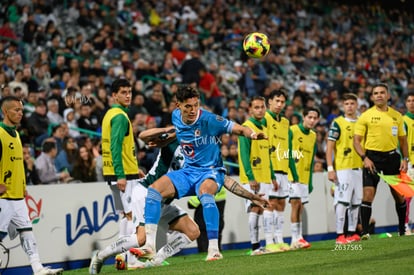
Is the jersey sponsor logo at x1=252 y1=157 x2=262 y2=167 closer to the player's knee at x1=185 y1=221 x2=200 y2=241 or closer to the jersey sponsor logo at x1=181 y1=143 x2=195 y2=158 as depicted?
the player's knee at x1=185 y1=221 x2=200 y2=241

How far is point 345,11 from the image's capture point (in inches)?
1309

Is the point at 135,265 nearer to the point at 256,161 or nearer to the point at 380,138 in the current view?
the point at 256,161

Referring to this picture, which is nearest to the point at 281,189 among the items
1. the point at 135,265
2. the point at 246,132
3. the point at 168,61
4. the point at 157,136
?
the point at 135,265

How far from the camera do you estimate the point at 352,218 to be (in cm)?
1341

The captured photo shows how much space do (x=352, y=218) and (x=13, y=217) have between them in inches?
243

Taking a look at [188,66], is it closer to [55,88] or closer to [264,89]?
[264,89]

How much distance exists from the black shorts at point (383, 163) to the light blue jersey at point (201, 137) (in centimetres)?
437

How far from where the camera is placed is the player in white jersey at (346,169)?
1338 centimetres

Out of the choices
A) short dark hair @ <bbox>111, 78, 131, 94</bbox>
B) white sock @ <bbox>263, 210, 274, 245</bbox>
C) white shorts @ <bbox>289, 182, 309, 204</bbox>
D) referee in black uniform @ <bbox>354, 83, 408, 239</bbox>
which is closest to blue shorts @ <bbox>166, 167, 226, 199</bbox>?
short dark hair @ <bbox>111, 78, 131, 94</bbox>

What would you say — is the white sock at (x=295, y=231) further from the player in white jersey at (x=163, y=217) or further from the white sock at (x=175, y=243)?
the white sock at (x=175, y=243)

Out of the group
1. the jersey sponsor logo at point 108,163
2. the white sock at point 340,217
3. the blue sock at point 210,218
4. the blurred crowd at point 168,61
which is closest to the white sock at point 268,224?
the white sock at point 340,217

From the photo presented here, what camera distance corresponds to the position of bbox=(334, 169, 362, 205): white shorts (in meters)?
13.4

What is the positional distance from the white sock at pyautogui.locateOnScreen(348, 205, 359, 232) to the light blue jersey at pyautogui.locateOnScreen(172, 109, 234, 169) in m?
4.53

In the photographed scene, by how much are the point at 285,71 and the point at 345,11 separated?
882 centimetres
